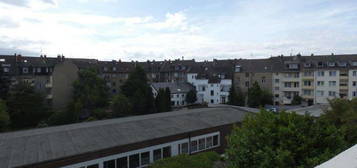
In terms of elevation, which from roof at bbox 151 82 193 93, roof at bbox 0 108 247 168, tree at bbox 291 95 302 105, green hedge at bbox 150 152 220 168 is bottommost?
tree at bbox 291 95 302 105

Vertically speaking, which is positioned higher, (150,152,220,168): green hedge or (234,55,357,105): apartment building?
(234,55,357,105): apartment building

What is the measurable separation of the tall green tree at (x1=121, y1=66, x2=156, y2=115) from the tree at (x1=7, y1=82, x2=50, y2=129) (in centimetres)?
1359

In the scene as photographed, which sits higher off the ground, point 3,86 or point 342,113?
point 3,86

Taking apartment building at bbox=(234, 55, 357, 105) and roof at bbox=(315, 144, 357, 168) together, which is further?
apartment building at bbox=(234, 55, 357, 105)

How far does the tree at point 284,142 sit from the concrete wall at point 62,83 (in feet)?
133

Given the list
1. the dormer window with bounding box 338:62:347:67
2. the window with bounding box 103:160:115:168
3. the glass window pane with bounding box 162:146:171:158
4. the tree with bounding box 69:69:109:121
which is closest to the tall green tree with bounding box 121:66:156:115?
the tree with bounding box 69:69:109:121

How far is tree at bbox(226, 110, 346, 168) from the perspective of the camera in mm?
6297

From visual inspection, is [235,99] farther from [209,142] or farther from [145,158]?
[145,158]

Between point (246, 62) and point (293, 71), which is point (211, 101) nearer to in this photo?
point (246, 62)

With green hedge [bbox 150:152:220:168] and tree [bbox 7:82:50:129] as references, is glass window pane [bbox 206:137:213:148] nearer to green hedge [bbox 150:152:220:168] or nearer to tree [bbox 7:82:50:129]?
green hedge [bbox 150:152:220:168]

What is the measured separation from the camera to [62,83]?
43.0 meters

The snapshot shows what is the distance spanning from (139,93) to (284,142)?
35.8 m

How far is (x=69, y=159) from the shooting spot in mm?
11922

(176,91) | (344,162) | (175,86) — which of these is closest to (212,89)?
(176,91)
